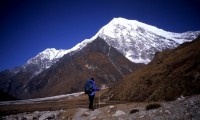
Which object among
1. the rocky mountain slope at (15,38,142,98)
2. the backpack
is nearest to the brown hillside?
the backpack

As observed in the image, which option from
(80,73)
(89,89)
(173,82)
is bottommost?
(89,89)

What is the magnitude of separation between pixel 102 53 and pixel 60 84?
51939 mm


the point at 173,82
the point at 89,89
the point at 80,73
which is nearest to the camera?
the point at 89,89

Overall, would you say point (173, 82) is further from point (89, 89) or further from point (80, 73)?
point (80, 73)

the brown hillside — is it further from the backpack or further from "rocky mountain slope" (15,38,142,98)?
"rocky mountain slope" (15,38,142,98)

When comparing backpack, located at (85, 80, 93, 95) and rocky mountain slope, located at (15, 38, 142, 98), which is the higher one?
rocky mountain slope, located at (15, 38, 142, 98)

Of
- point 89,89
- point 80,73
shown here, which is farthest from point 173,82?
point 80,73

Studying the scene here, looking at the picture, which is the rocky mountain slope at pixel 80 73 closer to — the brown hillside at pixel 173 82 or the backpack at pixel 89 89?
the brown hillside at pixel 173 82

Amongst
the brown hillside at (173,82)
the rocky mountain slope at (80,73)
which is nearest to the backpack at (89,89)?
the brown hillside at (173,82)

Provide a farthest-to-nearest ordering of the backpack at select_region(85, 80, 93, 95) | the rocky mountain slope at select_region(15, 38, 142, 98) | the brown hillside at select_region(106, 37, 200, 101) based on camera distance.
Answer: the rocky mountain slope at select_region(15, 38, 142, 98)
the backpack at select_region(85, 80, 93, 95)
the brown hillside at select_region(106, 37, 200, 101)

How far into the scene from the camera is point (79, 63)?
594 ft

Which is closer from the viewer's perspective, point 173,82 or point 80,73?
point 173,82

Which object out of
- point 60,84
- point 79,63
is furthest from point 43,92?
point 79,63

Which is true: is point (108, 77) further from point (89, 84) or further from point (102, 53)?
point (89, 84)
